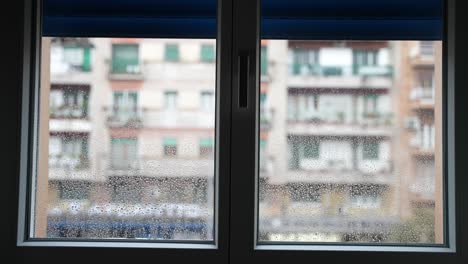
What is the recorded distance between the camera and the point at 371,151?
1799 millimetres

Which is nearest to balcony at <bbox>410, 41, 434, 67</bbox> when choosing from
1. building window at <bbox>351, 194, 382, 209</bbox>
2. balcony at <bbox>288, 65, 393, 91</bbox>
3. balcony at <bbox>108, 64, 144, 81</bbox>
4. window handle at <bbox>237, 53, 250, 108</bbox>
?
balcony at <bbox>288, 65, 393, 91</bbox>

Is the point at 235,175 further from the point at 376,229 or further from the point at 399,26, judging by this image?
the point at 399,26

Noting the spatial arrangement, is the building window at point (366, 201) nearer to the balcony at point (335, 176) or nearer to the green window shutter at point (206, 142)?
the balcony at point (335, 176)

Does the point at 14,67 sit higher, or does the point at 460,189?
the point at 14,67

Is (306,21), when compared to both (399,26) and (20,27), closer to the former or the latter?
(399,26)

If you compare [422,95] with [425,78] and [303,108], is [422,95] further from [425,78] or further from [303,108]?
[303,108]

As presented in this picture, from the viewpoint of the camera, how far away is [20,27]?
1754 mm

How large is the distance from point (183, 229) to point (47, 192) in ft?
1.73

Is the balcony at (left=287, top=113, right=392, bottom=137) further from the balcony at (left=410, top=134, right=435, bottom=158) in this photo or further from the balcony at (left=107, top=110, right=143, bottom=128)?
the balcony at (left=107, top=110, right=143, bottom=128)

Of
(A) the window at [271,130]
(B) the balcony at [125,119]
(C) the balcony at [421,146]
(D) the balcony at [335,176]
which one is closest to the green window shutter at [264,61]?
(A) the window at [271,130]

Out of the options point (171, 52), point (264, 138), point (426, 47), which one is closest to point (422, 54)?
point (426, 47)

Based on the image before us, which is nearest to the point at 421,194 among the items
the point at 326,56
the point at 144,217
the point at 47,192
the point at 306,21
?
the point at 326,56

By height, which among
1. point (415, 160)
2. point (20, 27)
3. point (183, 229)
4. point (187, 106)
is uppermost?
point (20, 27)

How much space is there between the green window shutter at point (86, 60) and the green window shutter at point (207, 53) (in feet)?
1.38
